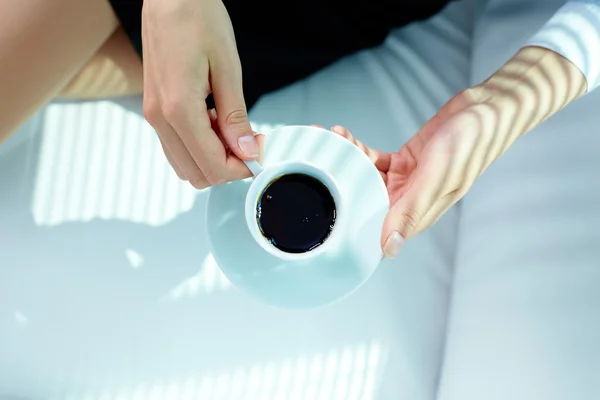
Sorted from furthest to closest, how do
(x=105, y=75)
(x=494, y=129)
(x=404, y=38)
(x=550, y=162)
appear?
(x=404, y=38)
(x=105, y=75)
(x=550, y=162)
(x=494, y=129)

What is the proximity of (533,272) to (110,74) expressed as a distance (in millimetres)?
816

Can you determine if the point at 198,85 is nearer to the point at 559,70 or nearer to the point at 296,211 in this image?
the point at 296,211

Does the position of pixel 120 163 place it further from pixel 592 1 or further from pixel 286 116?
pixel 592 1

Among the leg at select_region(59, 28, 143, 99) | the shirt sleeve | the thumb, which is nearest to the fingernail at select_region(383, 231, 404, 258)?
the thumb

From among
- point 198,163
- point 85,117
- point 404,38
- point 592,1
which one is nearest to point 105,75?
point 85,117

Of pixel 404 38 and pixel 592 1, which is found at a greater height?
pixel 592 1

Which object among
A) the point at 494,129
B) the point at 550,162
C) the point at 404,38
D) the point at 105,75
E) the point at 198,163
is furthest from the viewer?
the point at 404,38

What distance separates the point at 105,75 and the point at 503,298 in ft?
2.64

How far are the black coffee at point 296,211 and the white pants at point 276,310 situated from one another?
0.73ft

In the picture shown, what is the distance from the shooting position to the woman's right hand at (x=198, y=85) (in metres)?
0.63

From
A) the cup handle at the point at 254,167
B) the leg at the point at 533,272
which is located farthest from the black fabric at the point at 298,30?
the cup handle at the point at 254,167

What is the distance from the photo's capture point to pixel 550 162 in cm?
89

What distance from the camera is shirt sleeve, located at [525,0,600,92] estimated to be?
801mm

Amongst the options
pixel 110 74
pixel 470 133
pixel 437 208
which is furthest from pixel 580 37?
pixel 110 74
